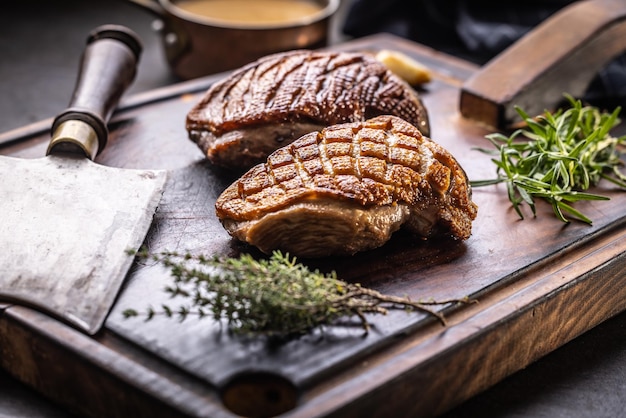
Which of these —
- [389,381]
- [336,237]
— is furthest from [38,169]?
[389,381]

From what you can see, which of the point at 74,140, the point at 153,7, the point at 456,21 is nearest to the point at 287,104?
the point at 74,140

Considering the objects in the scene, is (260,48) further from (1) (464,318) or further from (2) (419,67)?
(1) (464,318)

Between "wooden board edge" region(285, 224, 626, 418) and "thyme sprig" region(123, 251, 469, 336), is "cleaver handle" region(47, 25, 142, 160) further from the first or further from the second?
"wooden board edge" region(285, 224, 626, 418)

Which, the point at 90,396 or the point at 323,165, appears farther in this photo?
the point at 323,165

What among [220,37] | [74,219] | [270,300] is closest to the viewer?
[270,300]

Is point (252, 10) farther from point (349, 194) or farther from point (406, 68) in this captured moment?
point (349, 194)

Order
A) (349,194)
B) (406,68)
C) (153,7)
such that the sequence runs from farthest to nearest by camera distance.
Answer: (153,7), (406,68), (349,194)
